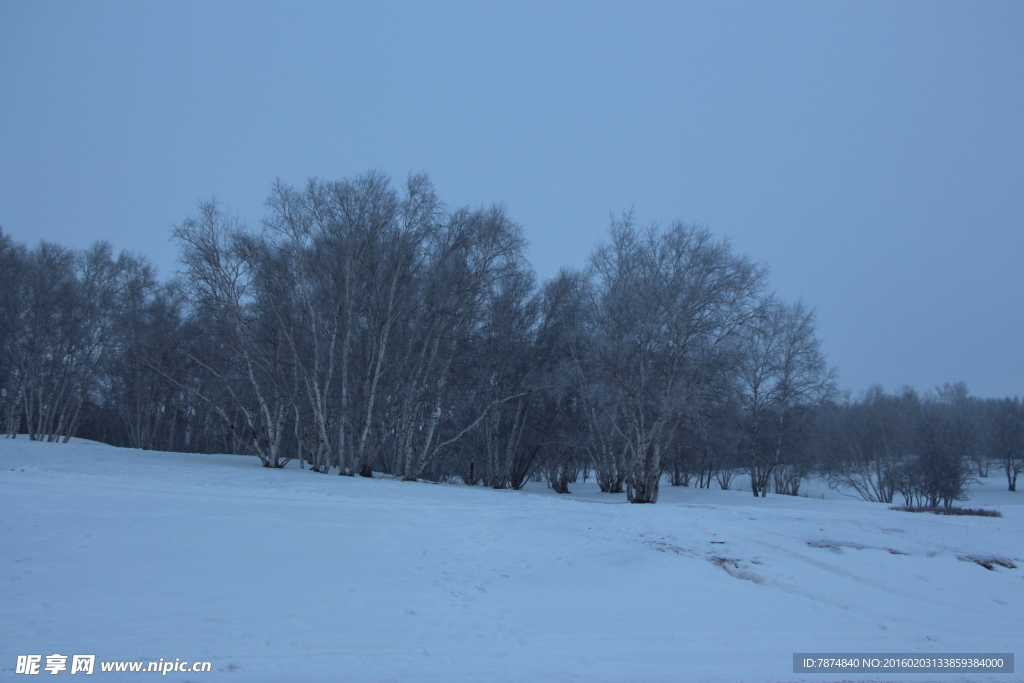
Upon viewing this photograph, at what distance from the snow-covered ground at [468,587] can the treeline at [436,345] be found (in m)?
8.31

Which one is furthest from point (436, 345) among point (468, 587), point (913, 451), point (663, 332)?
point (913, 451)

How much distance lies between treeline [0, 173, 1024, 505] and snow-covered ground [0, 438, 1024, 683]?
831 centimetres

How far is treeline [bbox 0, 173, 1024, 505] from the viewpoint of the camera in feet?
68.8

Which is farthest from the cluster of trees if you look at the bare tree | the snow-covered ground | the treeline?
the snow-covered ground

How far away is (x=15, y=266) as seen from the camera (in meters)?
32.4

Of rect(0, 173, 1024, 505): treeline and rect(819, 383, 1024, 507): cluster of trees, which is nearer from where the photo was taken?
rect(0, 173, 1024, 505): treeline

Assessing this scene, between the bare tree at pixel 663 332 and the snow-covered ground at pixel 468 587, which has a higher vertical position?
the bare tree at pixel 663 332

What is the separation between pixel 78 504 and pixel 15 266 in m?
30.4

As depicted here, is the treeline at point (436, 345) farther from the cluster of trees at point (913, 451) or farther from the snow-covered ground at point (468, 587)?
the snow-covered ground at point (468, 587)

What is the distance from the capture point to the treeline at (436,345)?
20984mm

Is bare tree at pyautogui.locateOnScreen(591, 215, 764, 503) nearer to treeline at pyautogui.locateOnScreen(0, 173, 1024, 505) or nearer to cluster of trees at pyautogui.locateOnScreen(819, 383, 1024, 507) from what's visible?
treeline at pyautogui.locateOnScreen(0, 173, 1024, 505)

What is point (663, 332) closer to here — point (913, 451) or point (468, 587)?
point (468, 587)

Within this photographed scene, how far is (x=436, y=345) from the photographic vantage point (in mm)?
23047

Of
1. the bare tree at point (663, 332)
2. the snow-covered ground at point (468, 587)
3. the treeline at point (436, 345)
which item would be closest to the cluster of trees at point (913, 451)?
the treeline at point (436, 345)
